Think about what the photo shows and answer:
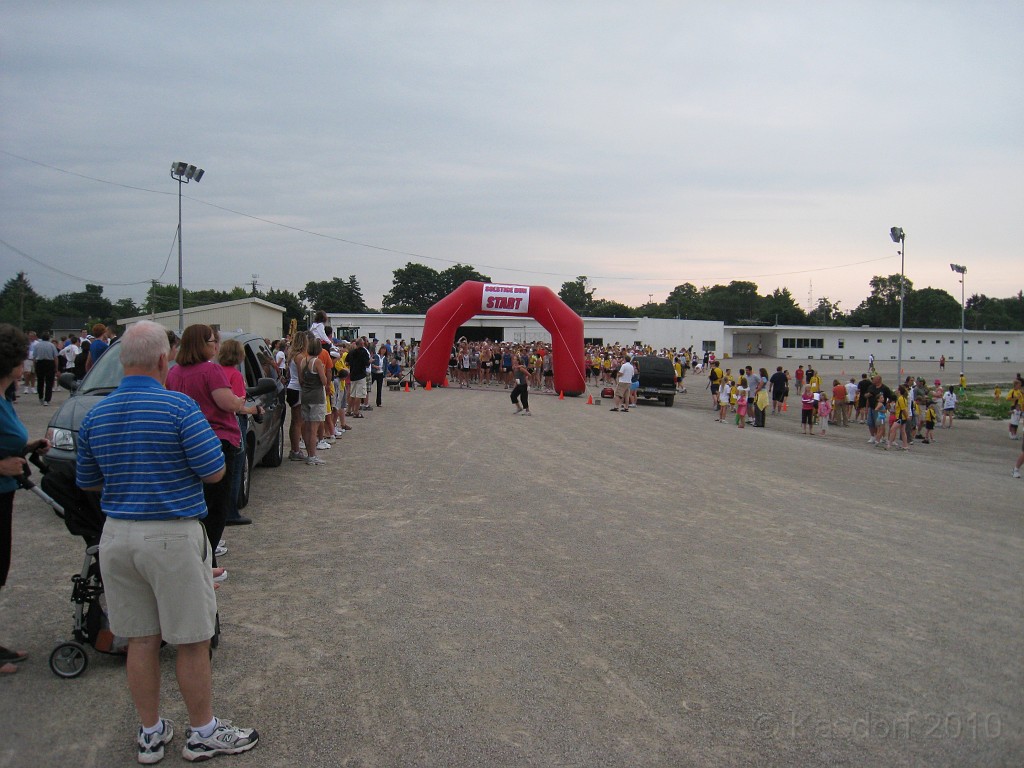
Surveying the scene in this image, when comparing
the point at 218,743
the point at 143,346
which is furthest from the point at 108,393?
the point at 218,743

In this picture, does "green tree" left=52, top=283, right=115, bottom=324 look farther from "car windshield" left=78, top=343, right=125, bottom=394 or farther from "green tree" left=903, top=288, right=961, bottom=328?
"green tree" left=903, top=288, right=961, bottom=328

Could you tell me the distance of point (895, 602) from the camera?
543 cm

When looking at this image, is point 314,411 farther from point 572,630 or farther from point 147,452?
point 147,452

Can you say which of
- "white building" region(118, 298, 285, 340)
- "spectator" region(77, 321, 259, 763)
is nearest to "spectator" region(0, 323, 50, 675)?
"spectator" region(77, 321, 259, 763)

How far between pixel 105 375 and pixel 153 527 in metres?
5.00

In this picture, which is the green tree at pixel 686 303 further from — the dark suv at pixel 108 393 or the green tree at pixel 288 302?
the dark suv at pixel 108 393

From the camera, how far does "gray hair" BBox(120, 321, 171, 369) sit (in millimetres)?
3066

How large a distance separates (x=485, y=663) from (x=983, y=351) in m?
93.7

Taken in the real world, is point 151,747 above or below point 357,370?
below

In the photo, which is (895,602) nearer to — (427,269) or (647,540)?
(647,540)

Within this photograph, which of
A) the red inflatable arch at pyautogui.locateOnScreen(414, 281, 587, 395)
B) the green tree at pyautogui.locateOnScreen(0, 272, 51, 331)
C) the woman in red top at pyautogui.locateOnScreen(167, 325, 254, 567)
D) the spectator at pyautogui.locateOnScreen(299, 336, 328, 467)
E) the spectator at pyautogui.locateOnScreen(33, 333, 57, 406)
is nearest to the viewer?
the woman in red top at pyautogui.locateOnScreen(167, 325, 254, 567)

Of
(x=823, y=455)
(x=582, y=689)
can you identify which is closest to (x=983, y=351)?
(x=823, y=455)

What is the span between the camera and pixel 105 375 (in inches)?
283

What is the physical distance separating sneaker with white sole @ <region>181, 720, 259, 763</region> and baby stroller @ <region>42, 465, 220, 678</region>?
2.63ft
